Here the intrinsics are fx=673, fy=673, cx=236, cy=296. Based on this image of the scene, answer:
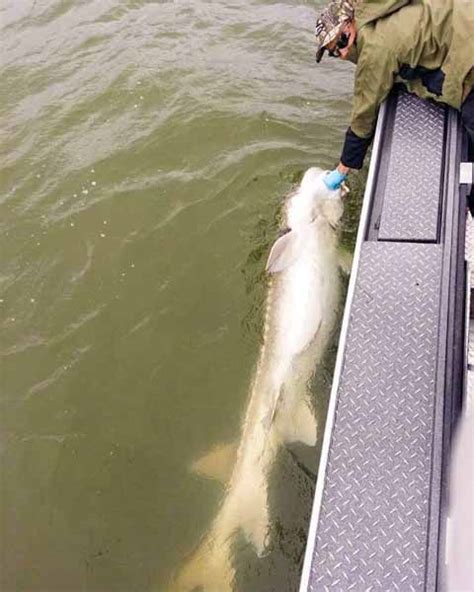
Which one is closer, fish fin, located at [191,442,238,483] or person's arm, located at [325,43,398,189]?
fish fin, located at [191,442,238,483]

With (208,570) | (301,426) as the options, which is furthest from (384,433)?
(208,570)

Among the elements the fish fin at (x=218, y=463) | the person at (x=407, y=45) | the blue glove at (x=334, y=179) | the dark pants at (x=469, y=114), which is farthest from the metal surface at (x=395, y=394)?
the fish fin at (x=218, y=463)

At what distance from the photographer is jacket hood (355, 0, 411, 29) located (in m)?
3.95

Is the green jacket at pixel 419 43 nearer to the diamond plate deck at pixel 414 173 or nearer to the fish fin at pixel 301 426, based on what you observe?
the diamond plate deck at pixel 414 173

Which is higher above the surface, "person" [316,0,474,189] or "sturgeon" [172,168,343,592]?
"person" [316,0,474,189]

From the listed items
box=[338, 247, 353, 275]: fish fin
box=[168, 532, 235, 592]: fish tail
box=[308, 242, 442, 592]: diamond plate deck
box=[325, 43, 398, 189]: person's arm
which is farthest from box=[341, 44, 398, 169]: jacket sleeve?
box=[168, 532, 235, 592]: fish tail

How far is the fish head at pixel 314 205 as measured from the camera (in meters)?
4.90

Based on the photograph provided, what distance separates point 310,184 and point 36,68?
323 cm

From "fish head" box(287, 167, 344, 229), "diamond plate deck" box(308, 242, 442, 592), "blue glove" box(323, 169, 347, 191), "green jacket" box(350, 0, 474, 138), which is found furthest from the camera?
"fish head" box(287, 167, 344, 229)

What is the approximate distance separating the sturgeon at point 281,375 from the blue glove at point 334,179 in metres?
0.07

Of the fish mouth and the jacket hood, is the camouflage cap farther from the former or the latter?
the fish mouth

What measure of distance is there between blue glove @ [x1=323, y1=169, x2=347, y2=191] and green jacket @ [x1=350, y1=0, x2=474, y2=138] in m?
0.77

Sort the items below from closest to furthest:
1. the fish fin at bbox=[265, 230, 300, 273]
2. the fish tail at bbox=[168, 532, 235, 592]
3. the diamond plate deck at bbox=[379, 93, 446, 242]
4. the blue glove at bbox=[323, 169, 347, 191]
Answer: the fish tail at bbox=[168, 532, 235, 592]
the diamond plate deck at bbox=[379, 93, 446, 242]
the fish fin at bbox=[265, 230, 300, 273]
the blue glove at bbox=[323, 169, 347, 191]

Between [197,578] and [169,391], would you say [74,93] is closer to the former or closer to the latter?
[169,391]
